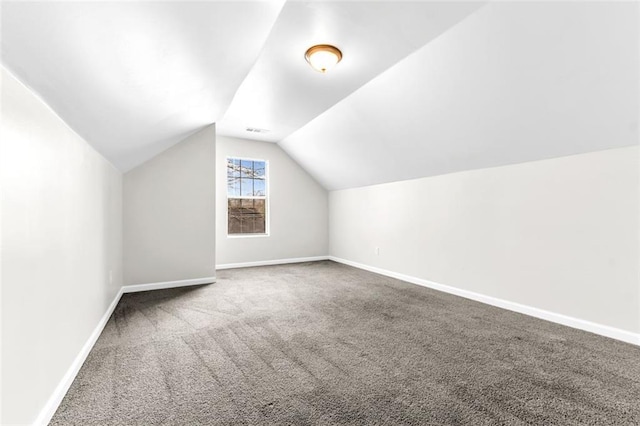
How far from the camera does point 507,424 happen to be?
4.66 ft

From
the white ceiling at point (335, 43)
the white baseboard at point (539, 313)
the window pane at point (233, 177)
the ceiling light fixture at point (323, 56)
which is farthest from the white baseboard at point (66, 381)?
the white baseboard at point (539, 313)

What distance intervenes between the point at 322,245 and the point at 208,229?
274 cm

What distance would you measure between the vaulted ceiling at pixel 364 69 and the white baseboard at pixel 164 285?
153 cm

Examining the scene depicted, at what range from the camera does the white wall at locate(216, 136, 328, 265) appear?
5406 mm

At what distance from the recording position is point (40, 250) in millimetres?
1374

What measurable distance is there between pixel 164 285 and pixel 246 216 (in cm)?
213

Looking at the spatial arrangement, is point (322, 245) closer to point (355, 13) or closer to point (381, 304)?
point (381, 304)

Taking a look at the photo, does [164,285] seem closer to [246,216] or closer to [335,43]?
[246,216]

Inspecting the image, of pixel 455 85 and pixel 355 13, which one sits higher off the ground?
pixel 355 13

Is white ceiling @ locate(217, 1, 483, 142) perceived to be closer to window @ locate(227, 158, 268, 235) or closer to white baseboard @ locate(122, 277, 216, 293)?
window @ locate(227, 158, 268, 235)

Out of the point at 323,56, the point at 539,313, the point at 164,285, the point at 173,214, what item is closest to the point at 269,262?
the point at 164,285

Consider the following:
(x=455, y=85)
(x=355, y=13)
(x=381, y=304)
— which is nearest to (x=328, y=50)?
(x=355, y=13)

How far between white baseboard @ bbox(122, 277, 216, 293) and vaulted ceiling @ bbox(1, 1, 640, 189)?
1.53 m

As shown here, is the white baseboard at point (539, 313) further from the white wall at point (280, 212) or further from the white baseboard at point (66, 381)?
the white baseboard at point (66, 381)
